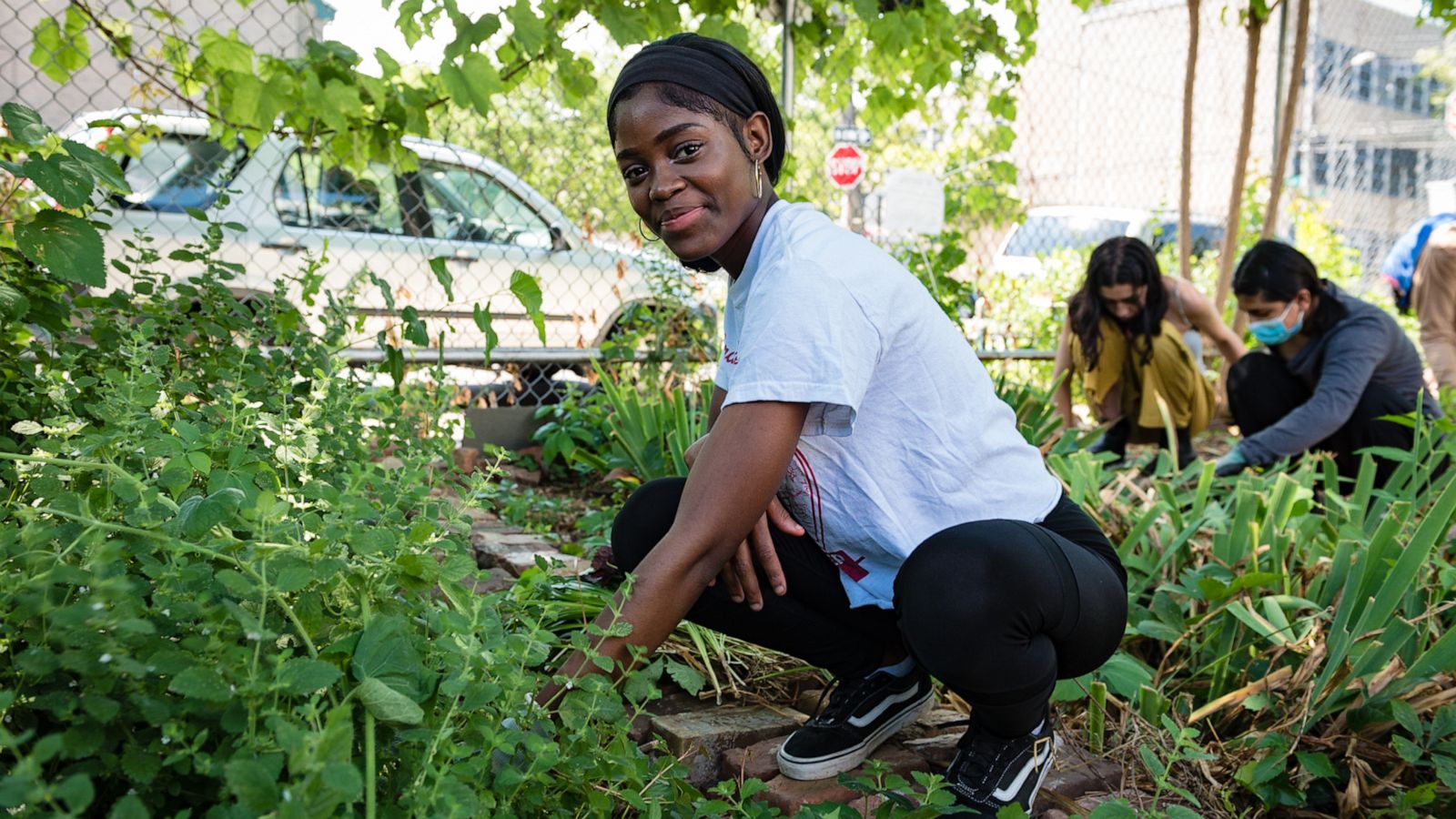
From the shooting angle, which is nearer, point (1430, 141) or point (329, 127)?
point (329, 127)

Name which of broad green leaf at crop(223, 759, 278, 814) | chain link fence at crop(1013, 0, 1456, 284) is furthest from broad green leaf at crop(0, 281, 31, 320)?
chain link fence at crop(1013, 0, 1456, 284)

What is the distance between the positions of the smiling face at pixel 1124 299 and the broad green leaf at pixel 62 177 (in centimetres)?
381

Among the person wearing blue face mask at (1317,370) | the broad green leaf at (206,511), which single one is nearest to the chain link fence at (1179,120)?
the person wearing blue face mask at (1317,370)

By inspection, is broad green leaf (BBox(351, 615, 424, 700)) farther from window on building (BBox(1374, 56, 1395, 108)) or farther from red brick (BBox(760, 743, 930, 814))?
window on building (BBox(1374, 56, 1395, 108))

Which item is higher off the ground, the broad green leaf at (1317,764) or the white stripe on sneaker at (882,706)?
the white stripe on sneaker at (882,706)

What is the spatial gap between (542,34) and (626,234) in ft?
11.8

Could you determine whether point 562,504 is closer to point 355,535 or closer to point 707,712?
point 707,712

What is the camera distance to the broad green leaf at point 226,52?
268 cm

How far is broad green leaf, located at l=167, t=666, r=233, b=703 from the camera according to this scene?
0.98m

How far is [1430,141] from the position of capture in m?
16.6

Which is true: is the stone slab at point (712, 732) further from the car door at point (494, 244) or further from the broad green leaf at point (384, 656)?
the car door at point (494, 244)

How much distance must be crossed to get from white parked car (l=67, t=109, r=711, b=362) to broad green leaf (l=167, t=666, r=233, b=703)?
4.04 metres

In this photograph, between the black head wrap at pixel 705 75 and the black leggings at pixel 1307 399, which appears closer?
the black head wrap at pixel 705 75

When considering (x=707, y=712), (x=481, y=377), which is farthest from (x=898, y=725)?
(x=481, y=377)
